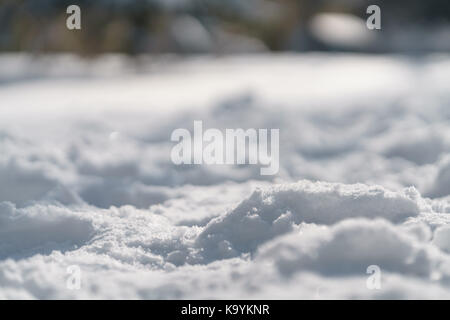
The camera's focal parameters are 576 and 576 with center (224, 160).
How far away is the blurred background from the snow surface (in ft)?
6.35

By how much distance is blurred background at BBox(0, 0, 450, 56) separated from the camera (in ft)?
22.2

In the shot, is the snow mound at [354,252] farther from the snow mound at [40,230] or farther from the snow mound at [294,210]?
the snow mound at [40,230]

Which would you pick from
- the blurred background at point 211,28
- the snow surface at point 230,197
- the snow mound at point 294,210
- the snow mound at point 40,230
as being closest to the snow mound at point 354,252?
the snow surface at point 230,197

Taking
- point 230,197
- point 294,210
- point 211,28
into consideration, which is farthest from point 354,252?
point 211,28

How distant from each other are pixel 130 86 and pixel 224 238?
4.14 m

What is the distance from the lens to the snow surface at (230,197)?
1.42 meters

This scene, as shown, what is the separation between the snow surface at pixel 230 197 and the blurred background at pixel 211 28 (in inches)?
76.2

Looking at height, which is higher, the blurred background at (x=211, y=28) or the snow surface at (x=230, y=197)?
the blurred background at (x=211, y=28)

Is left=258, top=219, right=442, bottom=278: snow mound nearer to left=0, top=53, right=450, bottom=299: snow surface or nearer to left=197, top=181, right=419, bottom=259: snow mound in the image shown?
left=0, top=53, right=450, bottom=299: snow surface

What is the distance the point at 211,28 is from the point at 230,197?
Result: 5.55 m

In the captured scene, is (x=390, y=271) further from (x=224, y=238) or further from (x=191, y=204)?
(x=191, y=204)

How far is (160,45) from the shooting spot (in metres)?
6.96

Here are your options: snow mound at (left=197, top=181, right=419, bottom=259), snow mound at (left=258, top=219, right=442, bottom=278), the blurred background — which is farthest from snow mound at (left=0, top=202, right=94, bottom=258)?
the blurred background

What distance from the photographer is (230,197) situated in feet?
7.47
